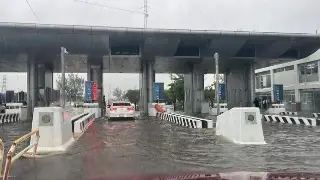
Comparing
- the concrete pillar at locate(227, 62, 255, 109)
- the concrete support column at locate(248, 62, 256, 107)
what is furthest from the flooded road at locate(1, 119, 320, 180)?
the concrete pillar at locate(227, 62, 255, 109)

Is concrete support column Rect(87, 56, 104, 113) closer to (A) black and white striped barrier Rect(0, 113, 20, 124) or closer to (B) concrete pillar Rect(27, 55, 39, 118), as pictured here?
(B) concrete pillar Rect(27, 55, 39, 118)

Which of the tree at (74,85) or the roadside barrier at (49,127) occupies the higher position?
the tree at (74,85)

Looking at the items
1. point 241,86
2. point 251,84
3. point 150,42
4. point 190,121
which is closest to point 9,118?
point 150,42

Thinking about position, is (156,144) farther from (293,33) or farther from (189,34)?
(293,33)

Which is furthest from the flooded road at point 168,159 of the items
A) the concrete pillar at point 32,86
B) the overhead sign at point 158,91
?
the concrete pillar at point 32,86

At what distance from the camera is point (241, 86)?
3894cm

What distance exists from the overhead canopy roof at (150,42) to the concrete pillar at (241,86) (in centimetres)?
308

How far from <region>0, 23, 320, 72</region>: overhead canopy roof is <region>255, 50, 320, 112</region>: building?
7.97 meters

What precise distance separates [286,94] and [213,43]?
21.9 meters

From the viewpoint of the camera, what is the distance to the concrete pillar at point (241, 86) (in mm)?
36062

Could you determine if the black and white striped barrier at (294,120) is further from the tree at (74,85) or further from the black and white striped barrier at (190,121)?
the tree at (74,85)

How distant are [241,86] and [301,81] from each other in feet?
32.8

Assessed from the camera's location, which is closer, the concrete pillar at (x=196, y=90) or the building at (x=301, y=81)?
the concrete pillar at (x=196, y=90)

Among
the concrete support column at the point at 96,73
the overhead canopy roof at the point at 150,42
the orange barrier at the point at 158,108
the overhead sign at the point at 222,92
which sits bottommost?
the orange barrier at the point at 158,108
